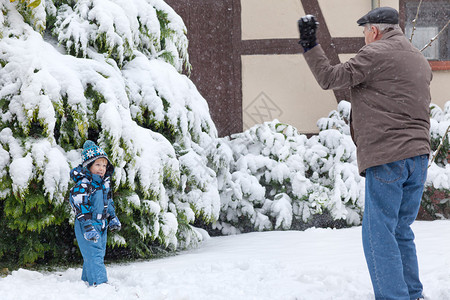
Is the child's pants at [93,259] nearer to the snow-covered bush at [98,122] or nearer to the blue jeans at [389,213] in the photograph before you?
the snow-covered bush at [98,122]

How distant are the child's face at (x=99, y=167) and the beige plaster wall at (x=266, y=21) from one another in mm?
4503

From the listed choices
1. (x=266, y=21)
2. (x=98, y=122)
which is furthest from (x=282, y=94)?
(x=98, y=122)

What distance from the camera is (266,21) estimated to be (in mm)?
8352

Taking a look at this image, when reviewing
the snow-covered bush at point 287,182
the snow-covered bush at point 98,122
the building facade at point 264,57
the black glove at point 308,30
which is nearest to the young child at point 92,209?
the snow-covered bush at point 98,122

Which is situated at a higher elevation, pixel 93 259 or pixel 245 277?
pixel 93 259

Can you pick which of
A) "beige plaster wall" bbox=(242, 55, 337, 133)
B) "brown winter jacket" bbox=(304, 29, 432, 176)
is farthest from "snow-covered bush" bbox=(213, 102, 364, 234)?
"brown winter jacket" bbox=(304, 29, 432, 176)

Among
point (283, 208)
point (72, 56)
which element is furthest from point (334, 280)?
point (72, 56)

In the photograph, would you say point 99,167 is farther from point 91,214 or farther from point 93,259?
point 93,259

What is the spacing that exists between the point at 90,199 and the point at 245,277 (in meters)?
1.29

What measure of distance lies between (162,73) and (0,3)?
1.51 metres

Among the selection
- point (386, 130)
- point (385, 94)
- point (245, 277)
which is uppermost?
point (385, 94)

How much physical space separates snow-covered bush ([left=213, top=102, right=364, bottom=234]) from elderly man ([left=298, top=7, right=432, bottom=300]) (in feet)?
9.44

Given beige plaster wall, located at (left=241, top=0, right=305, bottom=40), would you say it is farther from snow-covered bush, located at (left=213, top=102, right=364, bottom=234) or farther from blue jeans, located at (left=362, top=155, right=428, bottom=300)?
blue jeans, located at (left=362, top=155, right=428, bottom=300)

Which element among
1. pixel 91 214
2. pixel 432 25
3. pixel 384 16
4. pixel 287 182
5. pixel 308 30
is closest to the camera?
pixel 308 30
